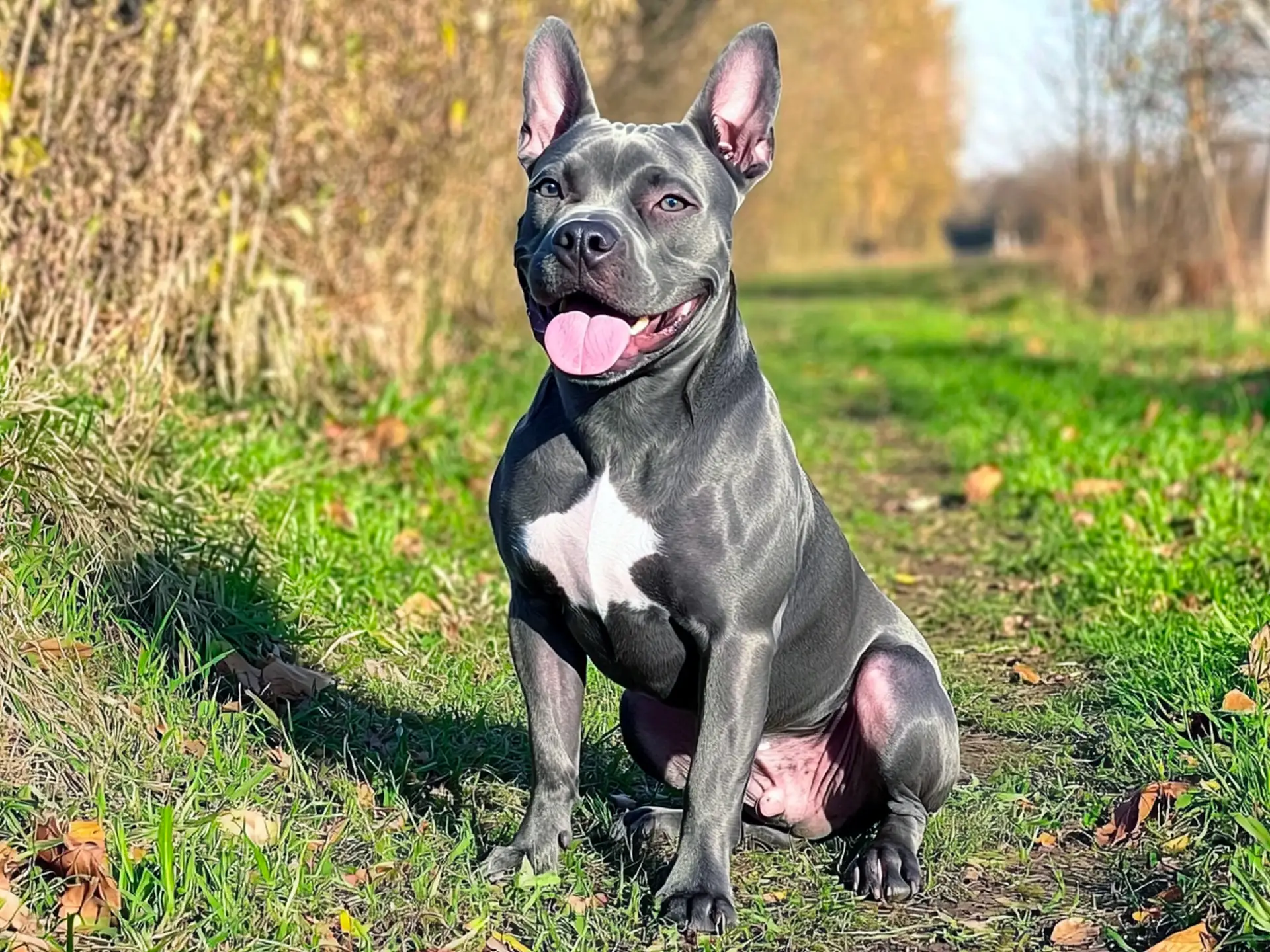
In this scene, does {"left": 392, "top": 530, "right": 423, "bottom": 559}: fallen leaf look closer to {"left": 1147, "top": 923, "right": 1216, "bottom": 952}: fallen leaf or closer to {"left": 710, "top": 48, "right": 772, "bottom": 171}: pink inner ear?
{"left": 710, "top": 48, "right": 772, "bottom": 171}: pink inner ear

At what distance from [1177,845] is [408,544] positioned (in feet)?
10.7

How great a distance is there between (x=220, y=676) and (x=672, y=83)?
15475 millimetres

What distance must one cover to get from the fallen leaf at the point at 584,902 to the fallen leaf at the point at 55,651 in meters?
1.36

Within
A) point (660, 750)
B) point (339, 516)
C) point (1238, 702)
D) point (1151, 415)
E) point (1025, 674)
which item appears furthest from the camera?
point (1151, 415)

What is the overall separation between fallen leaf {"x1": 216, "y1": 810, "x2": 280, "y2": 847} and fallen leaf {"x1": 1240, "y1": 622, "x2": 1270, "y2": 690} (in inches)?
98.4

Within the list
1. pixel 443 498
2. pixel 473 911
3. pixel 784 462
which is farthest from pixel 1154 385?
pixel 473 911

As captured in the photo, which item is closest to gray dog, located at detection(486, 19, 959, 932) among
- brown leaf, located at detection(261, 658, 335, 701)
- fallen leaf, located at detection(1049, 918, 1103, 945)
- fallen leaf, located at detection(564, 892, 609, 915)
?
fallen leaf, located at detection(564, 892, 609, 915)

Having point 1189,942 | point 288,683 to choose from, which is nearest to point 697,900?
point 1189,942

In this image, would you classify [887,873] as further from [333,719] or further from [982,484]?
[982,484]

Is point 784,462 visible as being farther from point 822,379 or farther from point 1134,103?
point 1134,103

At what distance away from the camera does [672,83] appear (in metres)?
18.4

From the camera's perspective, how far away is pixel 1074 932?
3027 mm

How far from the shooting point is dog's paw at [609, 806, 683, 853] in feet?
11.0

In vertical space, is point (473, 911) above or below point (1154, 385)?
below
